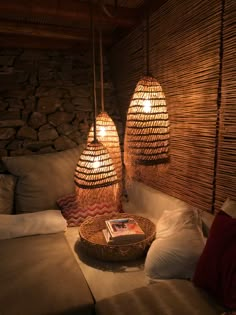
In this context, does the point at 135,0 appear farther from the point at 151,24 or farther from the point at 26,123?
the point at 26,123

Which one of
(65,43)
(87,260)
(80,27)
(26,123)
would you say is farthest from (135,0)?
(87,260)

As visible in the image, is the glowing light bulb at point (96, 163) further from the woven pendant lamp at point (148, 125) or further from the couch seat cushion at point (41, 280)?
the couch seat cushion at point (41, 280)

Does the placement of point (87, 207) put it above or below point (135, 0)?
below

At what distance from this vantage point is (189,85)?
1.74 m

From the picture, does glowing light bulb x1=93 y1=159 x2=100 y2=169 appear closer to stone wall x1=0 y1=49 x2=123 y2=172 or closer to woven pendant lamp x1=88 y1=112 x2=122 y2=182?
woven pendant lamp x1=88 y1=112 x2=122 y2=182

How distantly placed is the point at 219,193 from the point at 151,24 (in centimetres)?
144

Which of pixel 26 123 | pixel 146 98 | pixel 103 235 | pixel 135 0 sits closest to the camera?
pixel 146 98

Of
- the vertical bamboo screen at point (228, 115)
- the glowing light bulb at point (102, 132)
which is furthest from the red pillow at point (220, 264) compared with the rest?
the glowing light bulb at point (102, 132)

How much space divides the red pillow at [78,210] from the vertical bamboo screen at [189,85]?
485mm

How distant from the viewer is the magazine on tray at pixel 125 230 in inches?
60.9

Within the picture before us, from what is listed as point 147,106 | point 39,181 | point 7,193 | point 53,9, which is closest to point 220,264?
point 147,106

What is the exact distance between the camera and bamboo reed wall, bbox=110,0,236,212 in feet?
4.87

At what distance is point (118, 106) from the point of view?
2973 millimetres

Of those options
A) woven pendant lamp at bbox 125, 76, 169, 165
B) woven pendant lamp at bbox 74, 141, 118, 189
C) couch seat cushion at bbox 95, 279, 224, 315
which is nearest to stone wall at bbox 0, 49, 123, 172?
woven pendant lamp at bbox 74, 141, 118, 189
